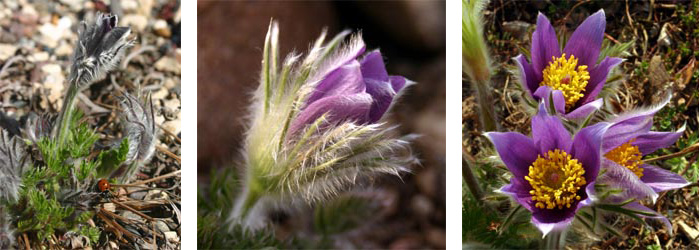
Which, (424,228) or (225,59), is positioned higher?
(225,59)

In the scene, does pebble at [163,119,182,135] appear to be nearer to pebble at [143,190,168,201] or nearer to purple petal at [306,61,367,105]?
pebble at [143,190,168,201]

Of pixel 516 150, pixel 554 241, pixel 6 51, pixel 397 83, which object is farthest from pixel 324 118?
pixel 6 51

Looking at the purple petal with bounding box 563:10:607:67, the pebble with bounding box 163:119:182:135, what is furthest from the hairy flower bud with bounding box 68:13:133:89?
the purple petal with bounding box 563:10:607:67

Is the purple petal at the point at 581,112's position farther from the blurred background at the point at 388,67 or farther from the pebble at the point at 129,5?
the pebble at the point at 129,5

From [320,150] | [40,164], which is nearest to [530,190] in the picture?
[320,150]

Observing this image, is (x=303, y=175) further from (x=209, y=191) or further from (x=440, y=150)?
(x=440, y=150)

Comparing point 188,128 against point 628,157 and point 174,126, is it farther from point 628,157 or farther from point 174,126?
point 628,157
